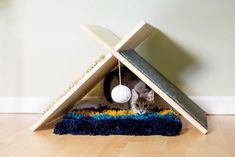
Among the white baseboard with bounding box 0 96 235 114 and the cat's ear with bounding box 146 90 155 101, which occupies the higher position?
the white baseboard with bounding box 0 96 235 114

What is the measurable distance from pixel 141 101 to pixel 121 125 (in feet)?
0.70

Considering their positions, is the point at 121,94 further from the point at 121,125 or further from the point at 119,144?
the point at 119,144

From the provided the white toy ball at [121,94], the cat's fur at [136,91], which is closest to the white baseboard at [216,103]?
the cat's fur at [136,91]

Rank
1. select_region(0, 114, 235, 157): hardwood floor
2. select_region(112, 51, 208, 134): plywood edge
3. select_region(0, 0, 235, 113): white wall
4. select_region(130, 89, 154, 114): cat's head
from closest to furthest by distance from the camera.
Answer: select_region(0, 114, 235, 157): hardwood floor, select_region(112, 51, 208, 134): plywood edge, select_region(130, 89, 154, 114): cat's head, select_region(0, 0, 235, 113): white wall

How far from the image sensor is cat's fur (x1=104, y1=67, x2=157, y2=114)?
185 cm

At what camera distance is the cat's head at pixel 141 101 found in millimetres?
1842

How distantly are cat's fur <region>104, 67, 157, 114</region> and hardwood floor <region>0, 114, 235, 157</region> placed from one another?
0.22 metres

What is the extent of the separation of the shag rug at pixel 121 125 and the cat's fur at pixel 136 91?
82 mm

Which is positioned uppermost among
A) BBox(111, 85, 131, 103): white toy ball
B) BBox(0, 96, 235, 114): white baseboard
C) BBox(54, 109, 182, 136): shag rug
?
BBox(0, 96, 235, 114): white baseboard

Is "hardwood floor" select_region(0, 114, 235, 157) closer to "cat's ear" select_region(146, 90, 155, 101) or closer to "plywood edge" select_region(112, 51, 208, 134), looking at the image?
"plywood edge" select_region(112, 51, 208, 134)

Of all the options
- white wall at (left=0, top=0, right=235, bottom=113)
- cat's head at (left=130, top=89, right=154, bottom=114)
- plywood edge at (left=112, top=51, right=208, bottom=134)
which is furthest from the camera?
white wall at (left=0, top=0, right=235, bottom=113)

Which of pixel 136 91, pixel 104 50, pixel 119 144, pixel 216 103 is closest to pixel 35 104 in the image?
pixel 104 50

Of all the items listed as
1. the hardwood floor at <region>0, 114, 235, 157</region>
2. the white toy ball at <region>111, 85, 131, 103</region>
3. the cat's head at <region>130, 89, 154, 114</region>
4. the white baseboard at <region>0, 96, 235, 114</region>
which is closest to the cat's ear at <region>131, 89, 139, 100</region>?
the cat's head at <region>130, 89, 154, 114</region>

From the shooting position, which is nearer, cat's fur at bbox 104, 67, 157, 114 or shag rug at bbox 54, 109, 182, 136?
shag rug at bbox 54, 109, 182, 136
